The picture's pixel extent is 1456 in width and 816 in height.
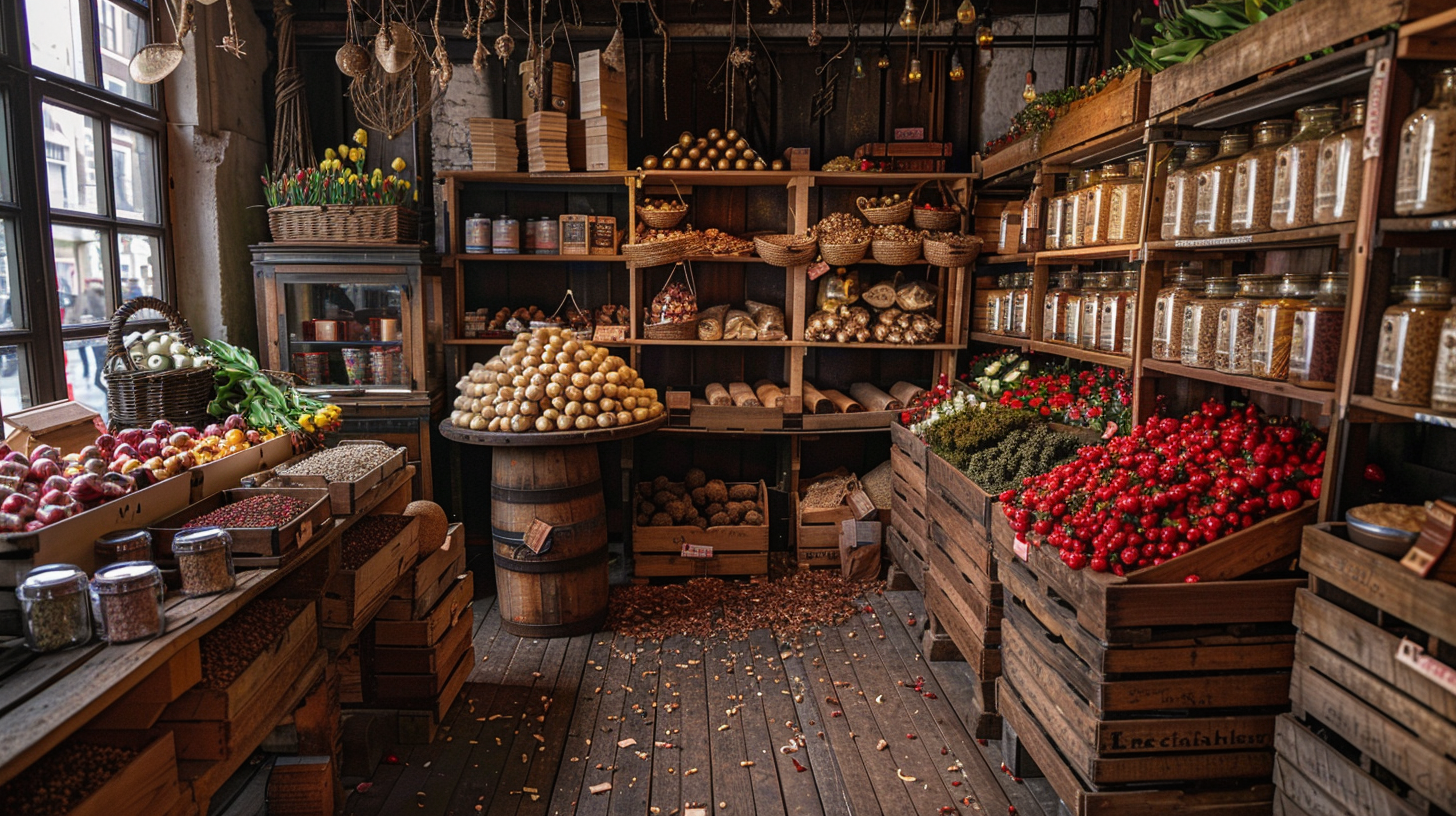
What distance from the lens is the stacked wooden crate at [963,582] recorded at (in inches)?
129

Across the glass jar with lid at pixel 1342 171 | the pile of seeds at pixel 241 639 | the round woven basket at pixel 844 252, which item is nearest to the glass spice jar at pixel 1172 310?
the glass jar with lid at pixel 1342 171

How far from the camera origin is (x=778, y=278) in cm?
558

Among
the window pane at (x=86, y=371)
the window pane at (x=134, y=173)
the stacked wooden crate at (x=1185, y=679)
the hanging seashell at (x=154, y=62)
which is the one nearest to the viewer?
the stacked wooden crate at (x=1185, y=679)

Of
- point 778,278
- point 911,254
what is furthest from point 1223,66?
point 778,278

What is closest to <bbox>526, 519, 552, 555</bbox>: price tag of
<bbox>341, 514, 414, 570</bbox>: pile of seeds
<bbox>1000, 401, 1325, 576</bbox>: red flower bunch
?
<bbox>341, 514, 414, 570</bbox>: pile of seeds

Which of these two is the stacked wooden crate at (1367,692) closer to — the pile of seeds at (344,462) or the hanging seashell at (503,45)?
the pile of seeds at (344,462)

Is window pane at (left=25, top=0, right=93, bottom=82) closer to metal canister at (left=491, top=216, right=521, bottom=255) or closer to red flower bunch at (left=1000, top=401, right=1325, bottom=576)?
metal canister at (left=491, top=216, right=521, bottom=255)

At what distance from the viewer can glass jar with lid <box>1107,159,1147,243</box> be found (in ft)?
10.7

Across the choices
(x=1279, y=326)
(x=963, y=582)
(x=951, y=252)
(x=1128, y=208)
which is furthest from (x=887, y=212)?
(x=1279, y=326)

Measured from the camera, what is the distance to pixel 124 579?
183 centimetres

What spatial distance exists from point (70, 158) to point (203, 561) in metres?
2.73

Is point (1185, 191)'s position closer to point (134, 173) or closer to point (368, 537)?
point (368, 537)

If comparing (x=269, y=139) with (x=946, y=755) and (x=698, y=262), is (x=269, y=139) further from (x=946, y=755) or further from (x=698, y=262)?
(x=946, y=755)

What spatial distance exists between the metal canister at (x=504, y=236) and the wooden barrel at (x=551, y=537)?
4.92ft
